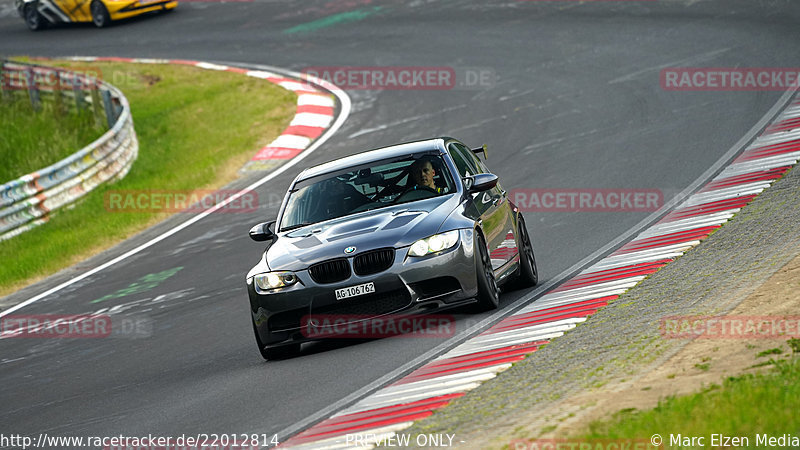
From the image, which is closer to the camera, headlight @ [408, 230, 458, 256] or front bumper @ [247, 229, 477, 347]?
front bumper @ [247, 229, 477, 347]

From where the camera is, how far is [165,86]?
87.8 ft

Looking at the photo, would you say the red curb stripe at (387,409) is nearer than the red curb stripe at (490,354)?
Yes

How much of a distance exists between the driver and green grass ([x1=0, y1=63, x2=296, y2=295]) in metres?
7.03

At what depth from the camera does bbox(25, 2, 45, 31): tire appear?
35.4 metres

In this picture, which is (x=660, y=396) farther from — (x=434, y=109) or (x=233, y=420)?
(x=434, y=109)

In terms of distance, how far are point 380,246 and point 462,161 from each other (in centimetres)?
212

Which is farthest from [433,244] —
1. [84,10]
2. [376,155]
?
[84,10]

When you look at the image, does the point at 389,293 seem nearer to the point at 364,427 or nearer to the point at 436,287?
the point at 436,287

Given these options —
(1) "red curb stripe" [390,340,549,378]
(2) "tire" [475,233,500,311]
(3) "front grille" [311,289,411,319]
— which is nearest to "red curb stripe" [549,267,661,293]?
(2) "tire" [475,233,500,311]

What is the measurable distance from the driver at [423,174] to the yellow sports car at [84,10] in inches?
1000

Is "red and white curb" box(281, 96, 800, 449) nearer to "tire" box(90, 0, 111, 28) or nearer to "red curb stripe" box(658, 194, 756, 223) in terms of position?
"red curb stripe" box(658, 194, 756, 223)

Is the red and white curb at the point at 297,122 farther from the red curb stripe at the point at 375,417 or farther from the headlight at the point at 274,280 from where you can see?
the red curb stripe at the point at 375,417

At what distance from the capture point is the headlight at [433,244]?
893 cm

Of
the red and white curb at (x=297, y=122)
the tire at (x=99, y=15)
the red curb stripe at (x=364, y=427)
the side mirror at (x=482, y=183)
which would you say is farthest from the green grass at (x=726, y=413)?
the tire at (x=99, y=15)
